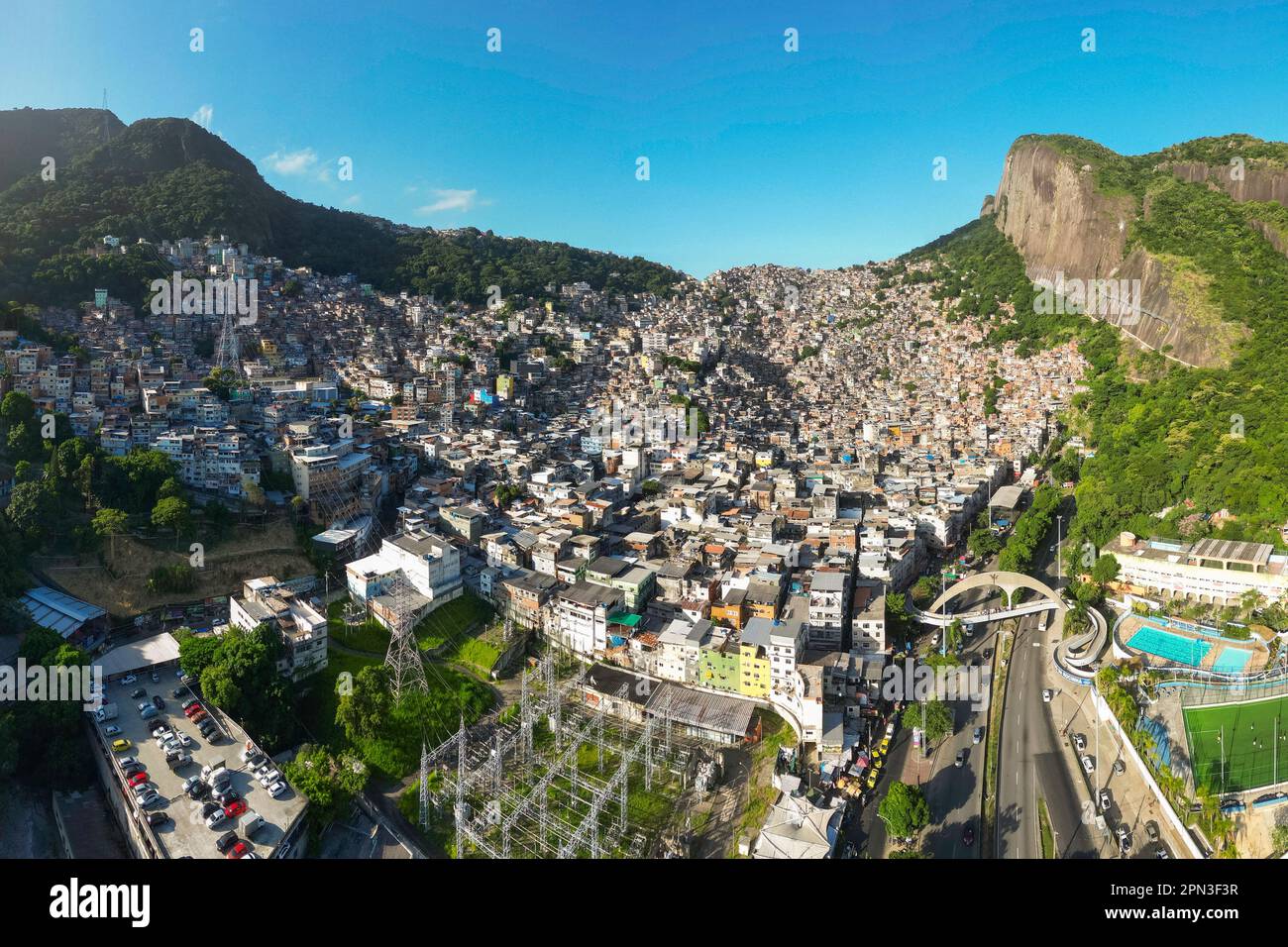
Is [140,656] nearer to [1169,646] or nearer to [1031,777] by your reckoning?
[1031,777]

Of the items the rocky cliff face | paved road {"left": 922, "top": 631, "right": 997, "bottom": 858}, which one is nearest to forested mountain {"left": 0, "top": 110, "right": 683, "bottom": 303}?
the rocky cliff face

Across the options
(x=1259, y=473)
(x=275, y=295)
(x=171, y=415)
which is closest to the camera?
(x=1259, y=473)

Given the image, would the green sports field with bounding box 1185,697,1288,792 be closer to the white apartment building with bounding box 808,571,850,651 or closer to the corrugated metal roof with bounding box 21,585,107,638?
the white apartment building with bounding box 808,571,850,651

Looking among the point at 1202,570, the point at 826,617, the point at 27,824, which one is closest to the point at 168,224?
the point at 27,824

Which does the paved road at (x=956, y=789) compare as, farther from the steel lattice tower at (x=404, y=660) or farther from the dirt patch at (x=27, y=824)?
the dirt patch at (x=27, y=824)
